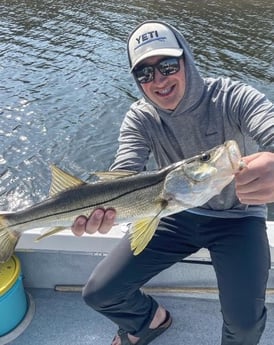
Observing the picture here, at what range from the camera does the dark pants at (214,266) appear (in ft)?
9.13

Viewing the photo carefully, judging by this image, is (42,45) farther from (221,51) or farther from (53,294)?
(53,294)

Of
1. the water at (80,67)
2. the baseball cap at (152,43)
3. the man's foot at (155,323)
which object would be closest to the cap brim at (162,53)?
the baseball cap at (152,43)

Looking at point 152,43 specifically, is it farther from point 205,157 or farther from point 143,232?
point 143,232

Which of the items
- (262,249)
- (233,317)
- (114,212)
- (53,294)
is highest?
(114,212)

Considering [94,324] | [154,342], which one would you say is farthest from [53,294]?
[154,342]

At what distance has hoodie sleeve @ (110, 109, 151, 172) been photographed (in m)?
3.17

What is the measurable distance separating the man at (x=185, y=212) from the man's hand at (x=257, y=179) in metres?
0.42

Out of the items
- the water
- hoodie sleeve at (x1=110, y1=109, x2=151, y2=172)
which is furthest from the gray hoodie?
the water

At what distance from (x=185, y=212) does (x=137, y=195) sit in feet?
2.62

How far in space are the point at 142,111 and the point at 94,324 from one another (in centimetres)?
161

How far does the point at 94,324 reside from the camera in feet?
12.0

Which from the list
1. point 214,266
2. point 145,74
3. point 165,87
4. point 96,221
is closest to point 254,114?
point 165,87

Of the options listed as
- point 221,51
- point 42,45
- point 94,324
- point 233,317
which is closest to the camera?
point 233,317

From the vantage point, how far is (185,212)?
3219 mm
